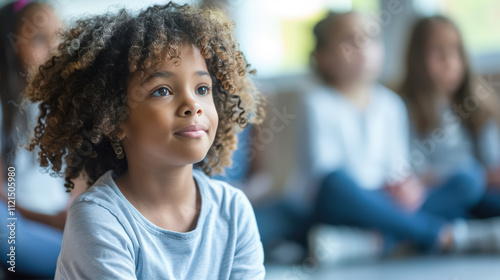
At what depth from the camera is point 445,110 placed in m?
1.88

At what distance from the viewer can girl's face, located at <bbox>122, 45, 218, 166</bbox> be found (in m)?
0.59

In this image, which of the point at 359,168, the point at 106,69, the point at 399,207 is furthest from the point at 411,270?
the point at 106,69

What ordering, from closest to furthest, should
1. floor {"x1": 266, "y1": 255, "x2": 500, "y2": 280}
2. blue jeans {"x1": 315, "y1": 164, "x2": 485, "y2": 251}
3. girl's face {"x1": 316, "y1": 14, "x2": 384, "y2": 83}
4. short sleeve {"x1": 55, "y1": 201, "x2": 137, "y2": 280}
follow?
short sleeve {"x1": 55, "y1": 201, "x2": 137, "y2": 280} → floor {"x1": 266, "y1": 255, "x2": 500, "y2": 280} → blue jeans {"x1": 315, "y1": 164, "x2": 485, "y2": 251} → girl's face {"x1": 316, "y1": 14, "x2": 384, "y2": 83}

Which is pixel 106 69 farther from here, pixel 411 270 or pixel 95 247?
pixel 411 270

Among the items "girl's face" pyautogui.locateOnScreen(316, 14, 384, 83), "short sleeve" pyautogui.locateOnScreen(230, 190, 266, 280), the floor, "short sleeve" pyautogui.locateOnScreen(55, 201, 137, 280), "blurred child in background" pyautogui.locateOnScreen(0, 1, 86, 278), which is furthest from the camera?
"girl's face" pyautogui.locateOnScreen(316, 14, 384, 83)

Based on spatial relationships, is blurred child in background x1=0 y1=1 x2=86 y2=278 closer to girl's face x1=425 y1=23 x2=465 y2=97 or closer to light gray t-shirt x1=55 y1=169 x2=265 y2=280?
light gray t-shirt x1=55 y1=169 x2=265 y2=280

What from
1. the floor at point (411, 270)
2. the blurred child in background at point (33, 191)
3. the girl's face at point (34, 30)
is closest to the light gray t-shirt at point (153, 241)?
the blurred child in background at point (33, 191)

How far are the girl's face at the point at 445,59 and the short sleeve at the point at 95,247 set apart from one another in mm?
1520

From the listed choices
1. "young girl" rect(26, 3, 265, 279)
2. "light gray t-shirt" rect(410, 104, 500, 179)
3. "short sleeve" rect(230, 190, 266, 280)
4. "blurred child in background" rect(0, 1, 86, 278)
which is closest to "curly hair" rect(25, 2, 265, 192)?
"young girl" rect(26, 3, 265, 279)

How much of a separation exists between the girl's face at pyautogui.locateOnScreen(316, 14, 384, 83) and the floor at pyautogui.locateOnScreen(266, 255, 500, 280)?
1.95 ft

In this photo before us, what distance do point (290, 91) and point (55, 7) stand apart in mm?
1061

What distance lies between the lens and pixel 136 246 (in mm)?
596

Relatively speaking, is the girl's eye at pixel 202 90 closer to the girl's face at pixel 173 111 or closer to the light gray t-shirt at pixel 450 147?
the girl's face at pixel 173 111

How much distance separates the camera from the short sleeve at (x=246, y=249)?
0.66 metres
